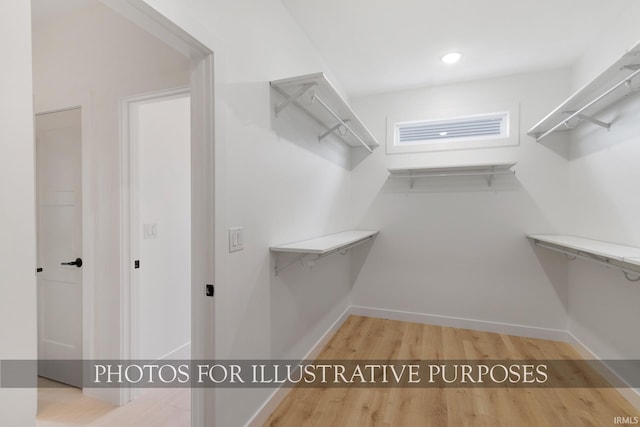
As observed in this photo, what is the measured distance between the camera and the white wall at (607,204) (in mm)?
1937

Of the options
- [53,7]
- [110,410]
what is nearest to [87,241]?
[110,410]

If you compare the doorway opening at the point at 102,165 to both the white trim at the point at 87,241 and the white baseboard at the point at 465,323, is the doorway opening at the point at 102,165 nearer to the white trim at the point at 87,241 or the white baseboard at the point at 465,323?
the white trim at the point at 87,241

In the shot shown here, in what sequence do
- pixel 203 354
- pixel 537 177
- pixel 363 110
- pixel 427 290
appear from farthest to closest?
1. pixel 363 110
2. pixel 427 290
3. pixel 537 177
4. pixel 203 354

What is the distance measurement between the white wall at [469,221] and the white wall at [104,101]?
2309 mm

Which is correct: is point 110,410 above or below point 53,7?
below

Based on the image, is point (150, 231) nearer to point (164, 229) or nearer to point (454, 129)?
point (164, 229)

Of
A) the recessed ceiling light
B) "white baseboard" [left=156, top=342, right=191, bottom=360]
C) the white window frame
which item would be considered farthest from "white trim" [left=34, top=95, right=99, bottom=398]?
the recessed ceiling light

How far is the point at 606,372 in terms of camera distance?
214 centimetres

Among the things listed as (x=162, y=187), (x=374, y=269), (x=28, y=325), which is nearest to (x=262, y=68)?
(x=162, y=187)

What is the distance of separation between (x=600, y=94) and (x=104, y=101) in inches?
134

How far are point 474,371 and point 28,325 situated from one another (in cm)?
269

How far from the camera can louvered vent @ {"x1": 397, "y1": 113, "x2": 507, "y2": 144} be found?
3.08 meters

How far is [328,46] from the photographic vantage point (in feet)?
8.29

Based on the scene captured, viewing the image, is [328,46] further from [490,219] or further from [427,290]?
[427,290]
